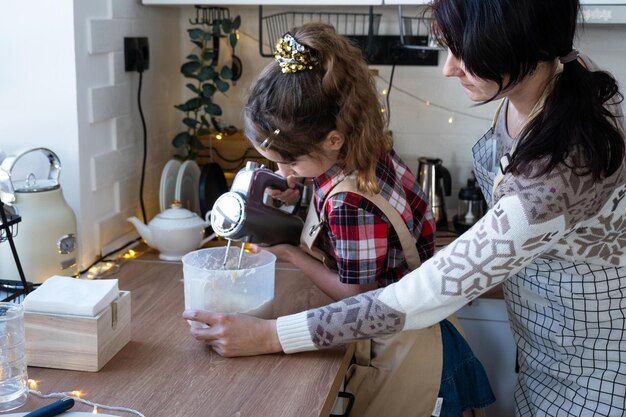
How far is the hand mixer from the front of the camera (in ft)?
4.83

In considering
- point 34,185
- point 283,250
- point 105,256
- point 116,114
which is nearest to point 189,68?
point 116,114

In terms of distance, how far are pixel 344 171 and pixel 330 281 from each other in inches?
9.3

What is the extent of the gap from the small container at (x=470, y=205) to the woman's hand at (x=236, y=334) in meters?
1.02

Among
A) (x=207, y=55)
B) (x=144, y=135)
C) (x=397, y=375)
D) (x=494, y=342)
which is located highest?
(x=207, y=55)

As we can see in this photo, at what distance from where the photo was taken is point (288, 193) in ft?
5.78

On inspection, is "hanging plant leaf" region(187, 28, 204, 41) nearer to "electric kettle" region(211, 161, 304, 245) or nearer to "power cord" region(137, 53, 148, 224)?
"power cord" region(137, 53, 148, 224)

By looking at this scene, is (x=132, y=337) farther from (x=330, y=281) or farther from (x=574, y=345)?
(x=574, y=345)

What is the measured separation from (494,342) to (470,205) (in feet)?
1.37

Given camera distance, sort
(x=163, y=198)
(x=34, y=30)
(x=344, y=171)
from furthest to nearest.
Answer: (x=163, y=198)
(x=34, y=30)
(x=344, y=171)

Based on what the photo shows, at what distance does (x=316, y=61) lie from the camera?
146 cm

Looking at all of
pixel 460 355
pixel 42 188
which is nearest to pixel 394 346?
pixel 460 355

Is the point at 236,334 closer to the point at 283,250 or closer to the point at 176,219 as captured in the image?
the point at 283,250

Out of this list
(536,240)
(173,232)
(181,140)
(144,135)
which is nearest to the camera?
(536,240)

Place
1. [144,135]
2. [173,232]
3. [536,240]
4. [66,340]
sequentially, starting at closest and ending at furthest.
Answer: [536,240], [66,340], [173,232], [144,135]
